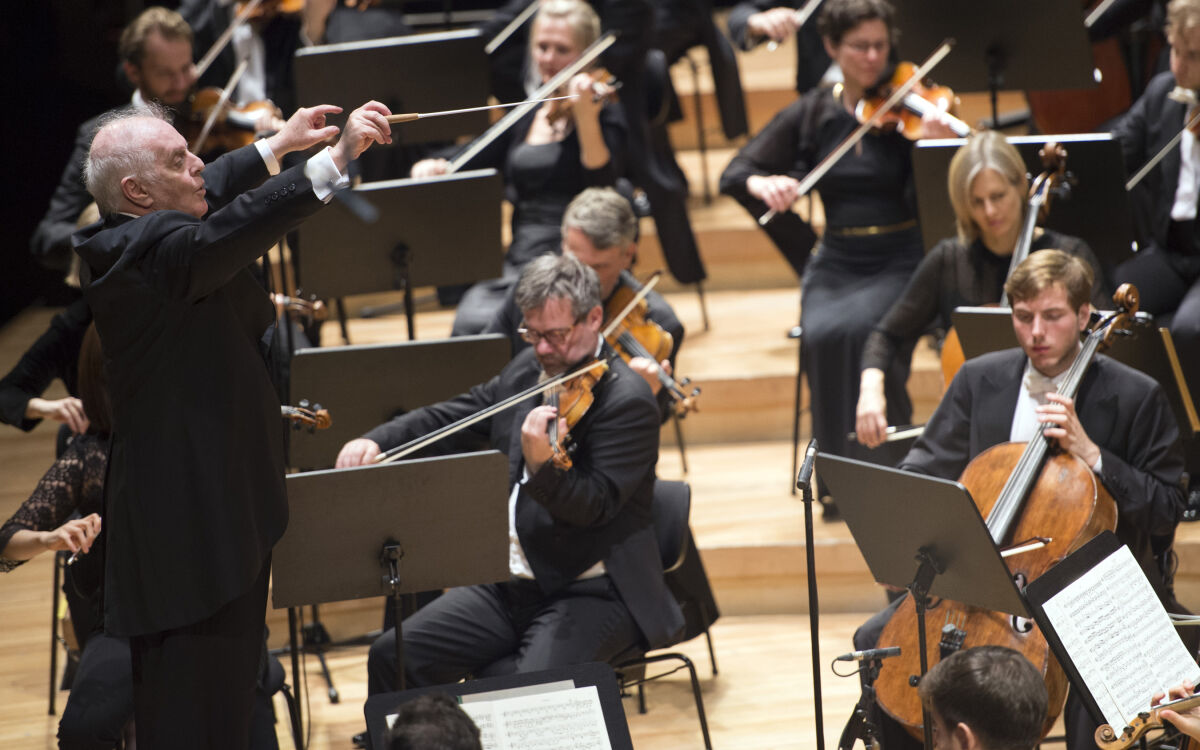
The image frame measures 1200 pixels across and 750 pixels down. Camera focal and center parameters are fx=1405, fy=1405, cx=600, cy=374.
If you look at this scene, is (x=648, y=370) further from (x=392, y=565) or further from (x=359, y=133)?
(x=359, y=133)

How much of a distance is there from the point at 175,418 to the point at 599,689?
90 centimetres

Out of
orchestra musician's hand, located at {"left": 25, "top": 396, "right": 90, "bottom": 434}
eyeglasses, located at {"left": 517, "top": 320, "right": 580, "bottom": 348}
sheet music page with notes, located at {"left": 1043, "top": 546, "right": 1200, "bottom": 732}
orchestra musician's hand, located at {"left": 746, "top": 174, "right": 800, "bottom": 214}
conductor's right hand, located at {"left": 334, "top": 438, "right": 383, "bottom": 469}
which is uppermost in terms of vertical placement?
orchestra musician's hand, located at {"left": 746, "top": 174, "right": 800, "bottom": 214}

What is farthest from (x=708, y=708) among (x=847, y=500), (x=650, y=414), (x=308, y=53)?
(x=308, y=53)

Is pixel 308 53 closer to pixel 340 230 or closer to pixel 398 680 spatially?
pixel 340 230

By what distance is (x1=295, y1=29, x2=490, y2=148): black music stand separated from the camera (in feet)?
13.3

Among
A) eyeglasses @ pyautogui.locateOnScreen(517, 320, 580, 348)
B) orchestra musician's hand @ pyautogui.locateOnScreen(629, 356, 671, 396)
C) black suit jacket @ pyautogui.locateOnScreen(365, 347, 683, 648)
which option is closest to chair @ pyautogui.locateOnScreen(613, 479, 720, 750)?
black suit jacket @ pyautogui.locateOnScreen(365, 347, 683, 648)

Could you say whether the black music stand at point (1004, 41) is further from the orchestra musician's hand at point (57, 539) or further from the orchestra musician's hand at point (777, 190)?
the orchestra musician's hand at point (57, 539)

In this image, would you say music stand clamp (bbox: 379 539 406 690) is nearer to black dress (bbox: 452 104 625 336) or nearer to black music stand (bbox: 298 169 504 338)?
black music stand (bbox: 298 169 504 338)

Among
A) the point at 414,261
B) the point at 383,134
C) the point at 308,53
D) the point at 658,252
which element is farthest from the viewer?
the point at 658,252

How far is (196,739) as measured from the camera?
2178 millimetres

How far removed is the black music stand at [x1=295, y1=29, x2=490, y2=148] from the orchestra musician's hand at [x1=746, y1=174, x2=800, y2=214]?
0.85 metres

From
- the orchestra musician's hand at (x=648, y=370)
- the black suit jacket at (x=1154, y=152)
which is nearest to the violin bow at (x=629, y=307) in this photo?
the orchestra musician's hand at (x=648, y=370)

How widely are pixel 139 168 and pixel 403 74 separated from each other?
2.14 m

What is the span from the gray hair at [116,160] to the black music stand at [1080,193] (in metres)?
2.27
